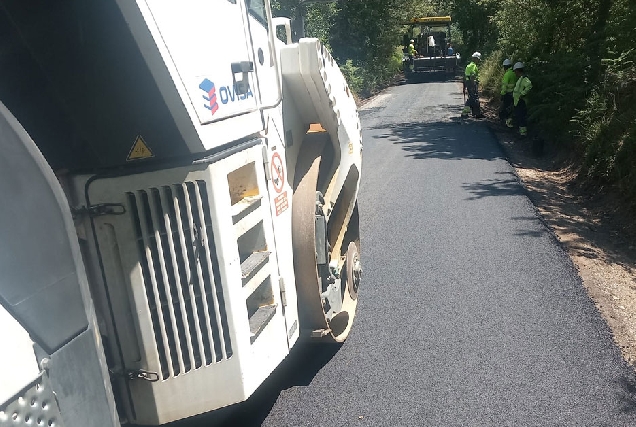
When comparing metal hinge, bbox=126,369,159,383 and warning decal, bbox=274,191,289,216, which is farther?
warning decal, bbox=274,191,289,216

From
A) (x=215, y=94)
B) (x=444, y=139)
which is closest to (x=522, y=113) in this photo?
(x=444, y=139)

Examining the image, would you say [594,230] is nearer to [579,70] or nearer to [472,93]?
[579,70]

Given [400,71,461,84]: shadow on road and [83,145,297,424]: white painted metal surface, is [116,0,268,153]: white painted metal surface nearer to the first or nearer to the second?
[83,145,297,424]: white painted metal surface

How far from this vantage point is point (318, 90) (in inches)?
136

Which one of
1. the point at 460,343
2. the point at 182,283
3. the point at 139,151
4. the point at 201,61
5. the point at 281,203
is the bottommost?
the point at 460,343

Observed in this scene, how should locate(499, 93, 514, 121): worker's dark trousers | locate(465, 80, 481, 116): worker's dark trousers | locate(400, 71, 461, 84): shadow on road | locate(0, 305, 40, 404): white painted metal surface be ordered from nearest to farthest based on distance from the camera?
locate(0, 305, 40, 404): white painted metal surface
locate(499, 93, 514, 121): worker's dark trousers
locate(465, 80, 481, 116): worker's dark trousers
locate(400, 71, 461, 84): shadow on road

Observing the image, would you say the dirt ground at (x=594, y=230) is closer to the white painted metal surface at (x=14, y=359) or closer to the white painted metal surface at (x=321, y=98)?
the white painted metal surface at (x=321, y=98)

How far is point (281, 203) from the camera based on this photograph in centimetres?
313

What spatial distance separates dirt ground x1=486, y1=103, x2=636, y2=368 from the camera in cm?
445

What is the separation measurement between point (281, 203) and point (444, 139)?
30.4 feet

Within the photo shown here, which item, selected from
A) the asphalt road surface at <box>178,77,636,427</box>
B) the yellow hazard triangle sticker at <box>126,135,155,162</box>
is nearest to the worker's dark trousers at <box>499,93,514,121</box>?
the asphalt road surface at <box>178,77,636,427</box>

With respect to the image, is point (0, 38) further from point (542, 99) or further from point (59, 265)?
point (542, 99)

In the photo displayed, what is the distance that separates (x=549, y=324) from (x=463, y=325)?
638 millimetres

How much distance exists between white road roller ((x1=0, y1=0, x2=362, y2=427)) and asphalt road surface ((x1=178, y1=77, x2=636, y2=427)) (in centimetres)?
71
